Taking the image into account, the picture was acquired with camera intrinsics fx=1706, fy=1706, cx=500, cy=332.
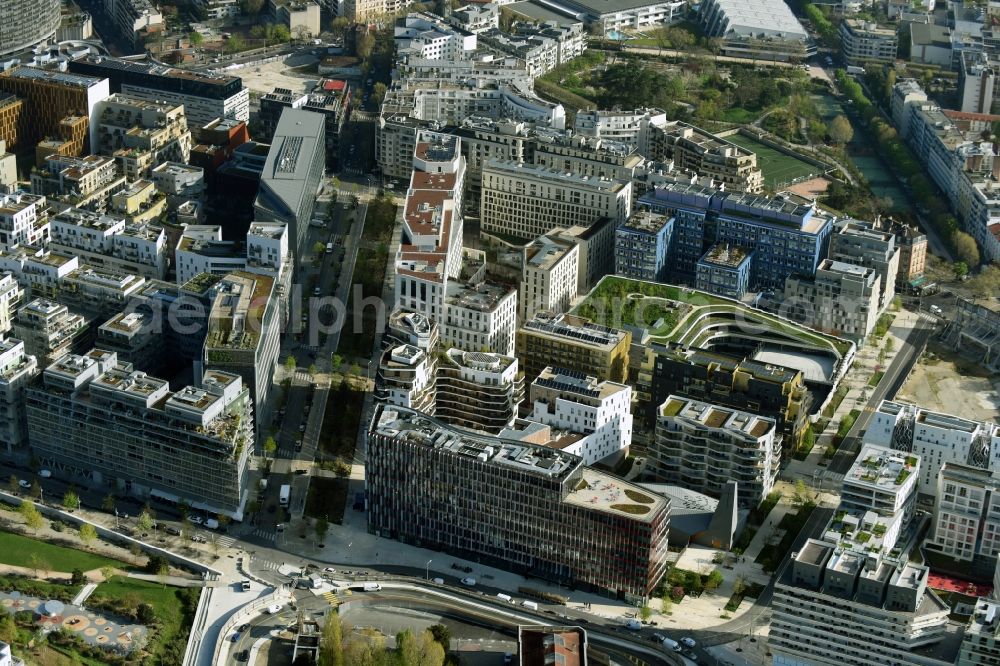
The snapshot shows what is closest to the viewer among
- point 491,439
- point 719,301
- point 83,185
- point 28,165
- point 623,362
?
point 491,439

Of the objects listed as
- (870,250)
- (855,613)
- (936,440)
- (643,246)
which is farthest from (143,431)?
(870,250)

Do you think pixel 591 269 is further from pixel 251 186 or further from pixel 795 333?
pixel 251 186

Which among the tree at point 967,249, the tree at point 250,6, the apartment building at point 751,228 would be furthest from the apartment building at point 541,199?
the tree at point 250,6

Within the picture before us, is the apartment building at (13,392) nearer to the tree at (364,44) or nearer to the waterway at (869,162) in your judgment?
the tree at (364,44)

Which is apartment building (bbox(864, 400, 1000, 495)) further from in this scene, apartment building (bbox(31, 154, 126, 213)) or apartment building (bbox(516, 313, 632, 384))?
apartment building (bbox(31, 154, 126, 213))

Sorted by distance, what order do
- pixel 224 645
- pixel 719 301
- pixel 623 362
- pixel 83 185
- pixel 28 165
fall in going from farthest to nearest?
pixel 28 165 → pixel 83 185 → pixel 719 301 → pixel 623 362 → pixel 224 645

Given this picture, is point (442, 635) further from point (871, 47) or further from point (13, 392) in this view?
point (871, 47)

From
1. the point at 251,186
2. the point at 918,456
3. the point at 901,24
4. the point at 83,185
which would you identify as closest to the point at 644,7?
the point at 901,24
